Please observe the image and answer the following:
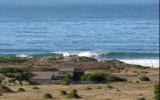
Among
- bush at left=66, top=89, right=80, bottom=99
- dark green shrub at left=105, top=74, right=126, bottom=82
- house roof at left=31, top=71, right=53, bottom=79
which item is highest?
house roof at left=31, top=71, right=53, bottom=79

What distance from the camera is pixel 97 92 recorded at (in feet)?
209

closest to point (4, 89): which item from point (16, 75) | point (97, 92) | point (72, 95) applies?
point (72, 95)

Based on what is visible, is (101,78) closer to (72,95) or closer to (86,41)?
(72,95)

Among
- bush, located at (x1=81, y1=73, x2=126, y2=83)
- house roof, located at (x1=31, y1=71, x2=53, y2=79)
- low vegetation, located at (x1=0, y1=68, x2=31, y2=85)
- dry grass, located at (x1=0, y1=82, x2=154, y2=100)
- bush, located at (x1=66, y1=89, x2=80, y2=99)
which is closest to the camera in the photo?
bush, located at (x1=66, y1=89, x2=80, y2=99)

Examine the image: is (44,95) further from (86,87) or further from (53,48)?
(53,48)

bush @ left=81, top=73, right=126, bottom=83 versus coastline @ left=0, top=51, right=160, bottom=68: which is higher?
coastline @ left=0, top=51, right=160, bottom=68

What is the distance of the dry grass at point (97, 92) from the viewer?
60.7 metres

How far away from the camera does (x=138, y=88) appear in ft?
218

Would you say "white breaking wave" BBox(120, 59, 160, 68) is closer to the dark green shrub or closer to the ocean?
the ocean

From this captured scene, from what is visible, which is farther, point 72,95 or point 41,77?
point 41,77

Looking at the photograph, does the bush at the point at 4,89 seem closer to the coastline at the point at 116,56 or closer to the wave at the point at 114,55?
the coastline at the point at 116,56

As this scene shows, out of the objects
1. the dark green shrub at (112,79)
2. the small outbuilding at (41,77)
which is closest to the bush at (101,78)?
the dark green shrub at (112,79)

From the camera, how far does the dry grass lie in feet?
199

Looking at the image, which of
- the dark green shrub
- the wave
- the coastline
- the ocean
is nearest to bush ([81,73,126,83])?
the dark green shrub
